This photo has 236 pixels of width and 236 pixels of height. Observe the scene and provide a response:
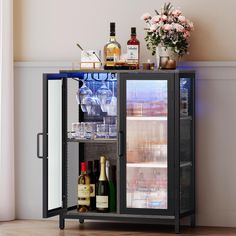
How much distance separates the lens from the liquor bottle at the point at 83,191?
6.94 m

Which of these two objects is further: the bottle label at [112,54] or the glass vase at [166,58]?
the bottle label at [112,54]

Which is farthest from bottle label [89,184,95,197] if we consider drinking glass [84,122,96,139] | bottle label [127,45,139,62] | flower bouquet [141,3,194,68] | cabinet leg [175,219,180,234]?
flower bouquet [141,3,194,68]

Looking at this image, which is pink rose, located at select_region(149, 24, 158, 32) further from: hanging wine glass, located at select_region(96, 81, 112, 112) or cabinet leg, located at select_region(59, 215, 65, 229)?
cabinet leg, located at select_region(59, 215, 65, 229)

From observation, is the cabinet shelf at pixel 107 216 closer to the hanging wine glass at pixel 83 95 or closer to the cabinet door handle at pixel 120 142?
the cabinet door handle at pixel 120 142

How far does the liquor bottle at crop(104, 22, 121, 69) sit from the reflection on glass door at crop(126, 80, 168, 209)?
229mm

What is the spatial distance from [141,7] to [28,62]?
1.04m

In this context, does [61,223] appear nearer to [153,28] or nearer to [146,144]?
[146,144]

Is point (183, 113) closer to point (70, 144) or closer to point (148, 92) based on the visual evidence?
point (148, 92)

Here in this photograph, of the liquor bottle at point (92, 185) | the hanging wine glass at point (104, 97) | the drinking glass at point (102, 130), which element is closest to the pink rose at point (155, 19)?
the hanging wine glass at point (104, 97)

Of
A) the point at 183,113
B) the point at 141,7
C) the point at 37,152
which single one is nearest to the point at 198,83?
the point at 183,113

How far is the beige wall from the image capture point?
22.9 ft

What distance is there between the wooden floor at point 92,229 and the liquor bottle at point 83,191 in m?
0.18

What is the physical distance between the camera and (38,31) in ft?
24.1

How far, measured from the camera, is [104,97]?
698 centimetres
